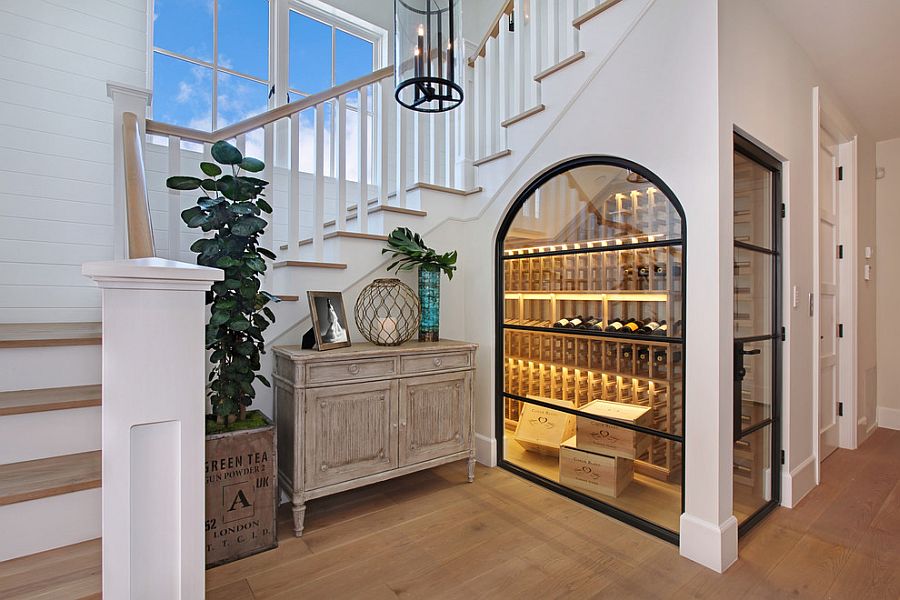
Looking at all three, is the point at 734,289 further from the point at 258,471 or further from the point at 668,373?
the point at 258,471

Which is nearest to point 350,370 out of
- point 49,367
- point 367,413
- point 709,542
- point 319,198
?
point 367,413

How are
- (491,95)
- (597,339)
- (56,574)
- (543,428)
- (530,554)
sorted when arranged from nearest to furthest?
(56,574), (530,554), (597,339), (543,428), (491,95)

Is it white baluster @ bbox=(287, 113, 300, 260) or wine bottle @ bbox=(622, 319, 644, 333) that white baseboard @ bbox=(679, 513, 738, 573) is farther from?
white baluster @ bbox=(287, 113, 300, 260)

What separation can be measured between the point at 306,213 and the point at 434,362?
188 centimetres

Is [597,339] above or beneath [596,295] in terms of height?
beneath

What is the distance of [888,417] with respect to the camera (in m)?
4.09

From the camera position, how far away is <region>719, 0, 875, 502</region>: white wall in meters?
1.98

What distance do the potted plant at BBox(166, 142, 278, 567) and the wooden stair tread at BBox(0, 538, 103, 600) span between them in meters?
0.63

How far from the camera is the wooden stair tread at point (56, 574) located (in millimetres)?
1104

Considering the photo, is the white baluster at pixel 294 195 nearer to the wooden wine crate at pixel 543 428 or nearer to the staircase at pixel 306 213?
the staircase at pixel 306 213

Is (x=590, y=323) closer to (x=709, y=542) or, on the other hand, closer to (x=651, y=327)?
(x=651, y=327)

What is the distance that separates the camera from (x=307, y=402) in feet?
7.06

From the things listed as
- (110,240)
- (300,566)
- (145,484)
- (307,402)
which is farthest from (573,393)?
Answer: (110,240)

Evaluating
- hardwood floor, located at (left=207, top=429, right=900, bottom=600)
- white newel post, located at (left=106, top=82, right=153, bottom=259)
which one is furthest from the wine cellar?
white newel post, located at (left=106, top=82, right=153, bottom=259)
